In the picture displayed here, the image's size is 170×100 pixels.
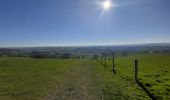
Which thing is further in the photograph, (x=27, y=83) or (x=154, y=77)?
(x=154, y=77)

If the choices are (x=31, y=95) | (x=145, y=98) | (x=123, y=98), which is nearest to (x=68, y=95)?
(x=31, y=95)

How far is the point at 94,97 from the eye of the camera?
11.9 meters

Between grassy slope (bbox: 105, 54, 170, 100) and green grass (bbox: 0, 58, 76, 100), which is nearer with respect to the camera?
green grass (bbox: 0, 58, 76, 100)

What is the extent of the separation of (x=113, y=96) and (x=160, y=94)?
2826mm

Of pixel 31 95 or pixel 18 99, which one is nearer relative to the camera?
pixel 18 99

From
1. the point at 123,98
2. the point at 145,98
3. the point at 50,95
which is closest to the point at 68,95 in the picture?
the point at 50,95

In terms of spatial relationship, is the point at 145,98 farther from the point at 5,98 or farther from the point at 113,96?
the point at 5,98

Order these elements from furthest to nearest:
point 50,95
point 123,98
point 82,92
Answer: point 82,92 < point 50,95 < point 123,98

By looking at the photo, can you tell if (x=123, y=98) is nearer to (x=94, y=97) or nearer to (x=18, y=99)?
(x=94, y=97)

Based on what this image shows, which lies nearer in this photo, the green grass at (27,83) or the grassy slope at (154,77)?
the green grass at (27,83)

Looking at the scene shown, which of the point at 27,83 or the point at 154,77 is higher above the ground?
the point at 27,83

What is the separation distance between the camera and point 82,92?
1332cm

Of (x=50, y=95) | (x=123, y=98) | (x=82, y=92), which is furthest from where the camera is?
(x=82, y=92)

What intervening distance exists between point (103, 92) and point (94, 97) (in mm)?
1395
